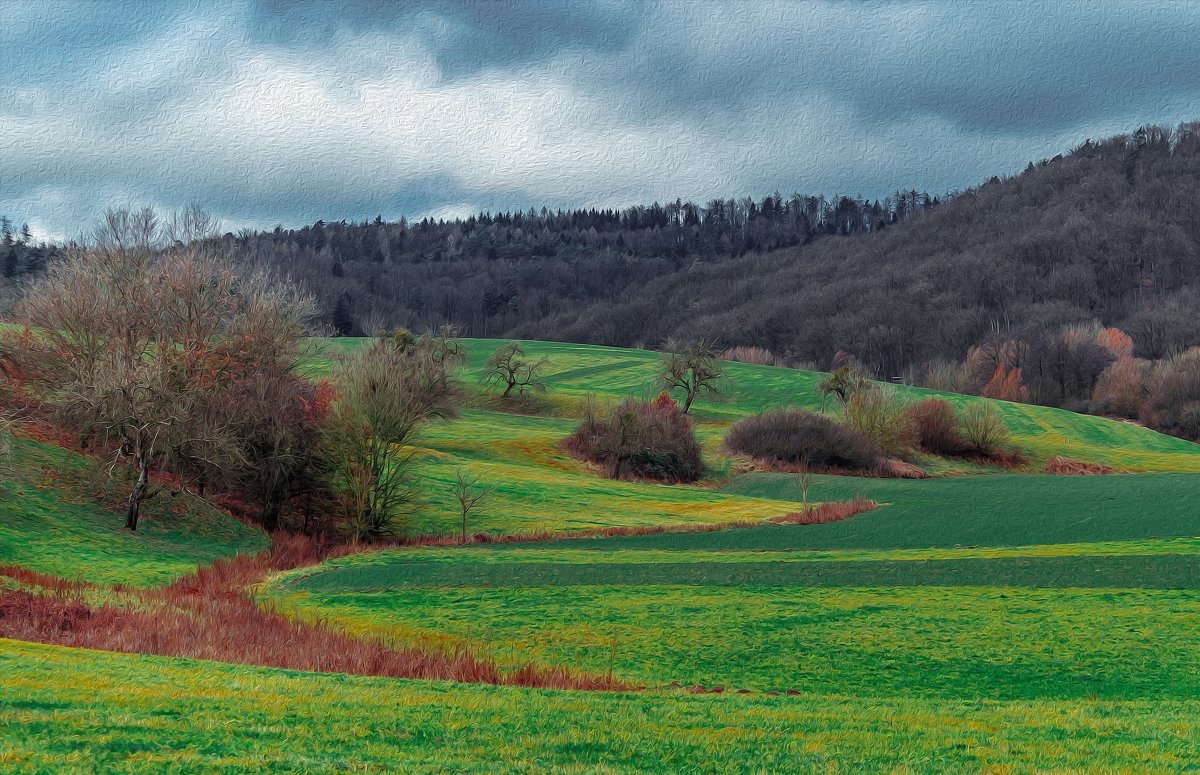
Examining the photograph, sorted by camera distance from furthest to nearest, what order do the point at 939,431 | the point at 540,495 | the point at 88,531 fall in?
1. the point at 939,431
2. the point at 540,495
3. the point at 88,531

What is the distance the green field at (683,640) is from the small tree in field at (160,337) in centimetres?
362

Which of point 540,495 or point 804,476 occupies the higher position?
point 804,476

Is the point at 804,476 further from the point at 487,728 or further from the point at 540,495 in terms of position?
the point at 487,728

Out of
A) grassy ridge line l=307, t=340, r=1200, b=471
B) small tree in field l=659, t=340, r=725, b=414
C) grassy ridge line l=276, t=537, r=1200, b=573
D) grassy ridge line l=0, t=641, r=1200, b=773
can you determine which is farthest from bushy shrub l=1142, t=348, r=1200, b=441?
grassy ridge line l=0, t=641, r=1200, b=773

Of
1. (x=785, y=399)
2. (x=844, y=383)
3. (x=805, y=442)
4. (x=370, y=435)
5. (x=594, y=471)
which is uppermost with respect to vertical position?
(x=844, y=383)

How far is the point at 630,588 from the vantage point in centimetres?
3259

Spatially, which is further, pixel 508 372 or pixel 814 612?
pixel 508 372

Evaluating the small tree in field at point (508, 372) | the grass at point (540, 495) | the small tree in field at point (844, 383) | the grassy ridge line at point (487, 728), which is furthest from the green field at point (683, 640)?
the small tree in field at point (508, 372)

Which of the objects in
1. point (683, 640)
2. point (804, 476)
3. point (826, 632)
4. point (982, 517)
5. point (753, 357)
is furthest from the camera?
point (753, 357)

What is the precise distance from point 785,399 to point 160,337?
3230 inches

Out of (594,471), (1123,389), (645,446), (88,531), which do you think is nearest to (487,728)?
(88,531)

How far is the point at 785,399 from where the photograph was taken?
121000 mm

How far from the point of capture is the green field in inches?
466

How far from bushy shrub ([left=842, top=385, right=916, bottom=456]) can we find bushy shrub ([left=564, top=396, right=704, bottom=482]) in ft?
54.4
